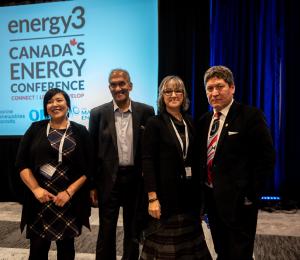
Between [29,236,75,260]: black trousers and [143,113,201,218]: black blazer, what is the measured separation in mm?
639

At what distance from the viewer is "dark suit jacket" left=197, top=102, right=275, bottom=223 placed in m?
1.66

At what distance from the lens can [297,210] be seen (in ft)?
13.1

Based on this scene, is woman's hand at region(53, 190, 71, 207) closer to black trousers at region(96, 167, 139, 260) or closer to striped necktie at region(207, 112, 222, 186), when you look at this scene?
black trousers at region(96, 167, 139, 260)

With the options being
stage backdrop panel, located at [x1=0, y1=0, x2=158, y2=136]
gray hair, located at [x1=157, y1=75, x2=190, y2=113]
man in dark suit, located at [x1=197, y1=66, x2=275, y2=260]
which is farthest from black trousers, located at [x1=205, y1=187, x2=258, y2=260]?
stage backdrop panel, located at [x1=0, y1=0, x2=158, y2=136]

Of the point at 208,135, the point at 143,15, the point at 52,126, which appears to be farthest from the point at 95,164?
the point at 143,15

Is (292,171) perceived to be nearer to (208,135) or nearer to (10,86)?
(208,135)

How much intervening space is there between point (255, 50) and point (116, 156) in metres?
2.69

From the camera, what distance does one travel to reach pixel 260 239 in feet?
9.77

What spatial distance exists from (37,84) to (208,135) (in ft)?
9.87

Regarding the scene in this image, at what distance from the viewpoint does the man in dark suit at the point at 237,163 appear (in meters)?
1.66

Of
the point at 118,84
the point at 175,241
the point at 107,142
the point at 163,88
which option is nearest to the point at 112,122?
the point at 107,142

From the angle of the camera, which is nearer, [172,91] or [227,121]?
[227,121]

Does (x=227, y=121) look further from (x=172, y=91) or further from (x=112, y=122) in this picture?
(x=112, y=122)

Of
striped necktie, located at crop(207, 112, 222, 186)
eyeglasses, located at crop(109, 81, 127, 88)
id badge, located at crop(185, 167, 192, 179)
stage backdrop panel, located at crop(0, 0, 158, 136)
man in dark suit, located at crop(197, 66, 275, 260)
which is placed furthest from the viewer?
stage backdrop panel, located at crop(0, 0, 158, 136)
